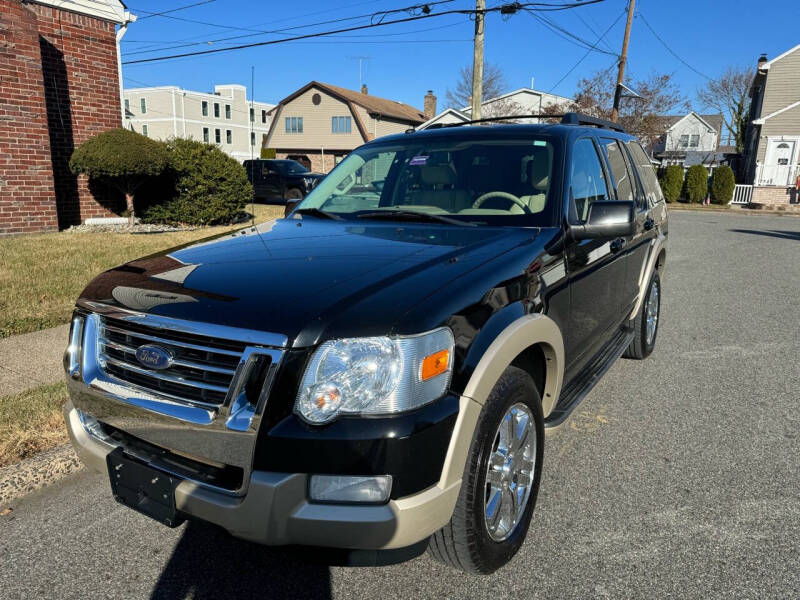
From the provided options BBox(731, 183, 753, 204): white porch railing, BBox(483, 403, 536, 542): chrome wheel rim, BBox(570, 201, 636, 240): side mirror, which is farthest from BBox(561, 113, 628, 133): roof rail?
BBox(731, 183, 753, 204): white porch railing

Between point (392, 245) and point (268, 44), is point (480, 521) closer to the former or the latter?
point (392, 245)

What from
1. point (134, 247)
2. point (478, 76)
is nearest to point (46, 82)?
point (134, 247)

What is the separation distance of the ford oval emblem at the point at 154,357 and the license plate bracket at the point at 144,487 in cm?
36

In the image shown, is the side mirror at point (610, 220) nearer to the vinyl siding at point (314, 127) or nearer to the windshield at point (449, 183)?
the windshield at point (449, 183)

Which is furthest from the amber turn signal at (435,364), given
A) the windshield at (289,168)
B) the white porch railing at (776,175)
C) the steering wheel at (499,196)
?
the white porch railing at (776,175)

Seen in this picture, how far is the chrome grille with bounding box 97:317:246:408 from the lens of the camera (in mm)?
2002

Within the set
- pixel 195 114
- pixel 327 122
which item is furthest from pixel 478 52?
pixel 195 114

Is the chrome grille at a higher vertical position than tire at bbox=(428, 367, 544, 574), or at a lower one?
higher

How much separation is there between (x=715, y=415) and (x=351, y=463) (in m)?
3.29

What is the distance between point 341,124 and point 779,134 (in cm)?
3022

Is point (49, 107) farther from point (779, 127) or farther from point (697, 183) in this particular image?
point (779, 127)

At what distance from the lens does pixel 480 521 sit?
223 cm

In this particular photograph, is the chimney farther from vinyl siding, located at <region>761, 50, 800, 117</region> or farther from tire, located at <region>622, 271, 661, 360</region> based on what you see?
tire, located at <region>622, 271, 661, 360</region>

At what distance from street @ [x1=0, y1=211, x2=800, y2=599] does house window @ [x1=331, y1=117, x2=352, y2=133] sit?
150 ft
